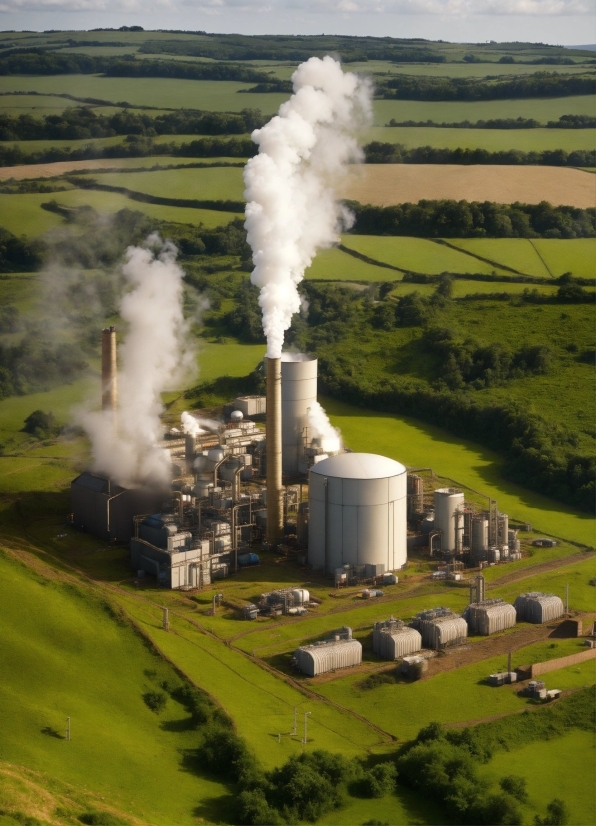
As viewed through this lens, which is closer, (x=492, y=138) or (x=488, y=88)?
(x=492, y=138)

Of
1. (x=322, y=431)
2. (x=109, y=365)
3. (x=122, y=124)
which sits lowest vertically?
(x=322, y=431)

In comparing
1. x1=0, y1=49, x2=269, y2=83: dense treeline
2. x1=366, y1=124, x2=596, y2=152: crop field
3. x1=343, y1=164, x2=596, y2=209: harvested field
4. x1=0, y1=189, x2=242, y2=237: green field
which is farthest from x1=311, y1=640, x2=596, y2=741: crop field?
x1=0, y1=49, x2=269, y2=83: dense treeline

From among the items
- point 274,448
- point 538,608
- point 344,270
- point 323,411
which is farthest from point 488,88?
point 538,608

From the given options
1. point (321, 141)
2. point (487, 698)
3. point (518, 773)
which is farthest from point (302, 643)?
point (321, 141)

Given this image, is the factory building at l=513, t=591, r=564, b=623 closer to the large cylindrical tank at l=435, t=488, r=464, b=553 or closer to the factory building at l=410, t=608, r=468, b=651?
the factory building at l=410, t=608, r=468, b=651

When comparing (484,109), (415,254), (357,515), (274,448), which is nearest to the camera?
(357,515)

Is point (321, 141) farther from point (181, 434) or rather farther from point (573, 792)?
point (573, 792)

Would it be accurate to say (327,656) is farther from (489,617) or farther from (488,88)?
(488,88)

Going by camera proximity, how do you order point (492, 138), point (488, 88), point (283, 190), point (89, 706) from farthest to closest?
point (488, 88)
point (492, 138)
point (283, 190)
point (89, 706)
